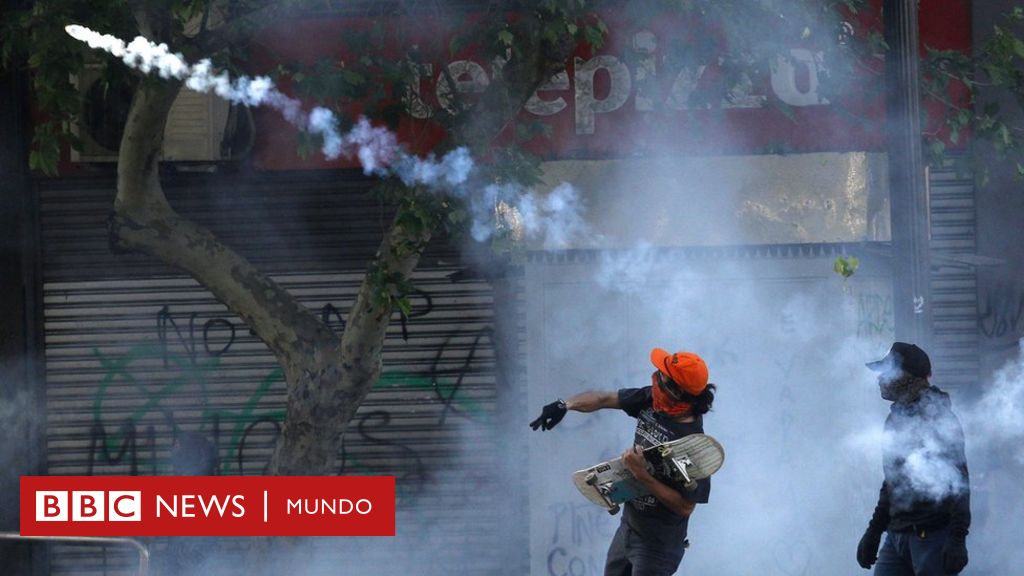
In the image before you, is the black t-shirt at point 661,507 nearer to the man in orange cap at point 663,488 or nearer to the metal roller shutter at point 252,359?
the man in orange cap at point 663,488

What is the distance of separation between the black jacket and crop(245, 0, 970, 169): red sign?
3.27 m

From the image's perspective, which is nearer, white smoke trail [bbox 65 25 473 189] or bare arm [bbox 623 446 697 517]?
bare arm [bbox 623 446 697 517]

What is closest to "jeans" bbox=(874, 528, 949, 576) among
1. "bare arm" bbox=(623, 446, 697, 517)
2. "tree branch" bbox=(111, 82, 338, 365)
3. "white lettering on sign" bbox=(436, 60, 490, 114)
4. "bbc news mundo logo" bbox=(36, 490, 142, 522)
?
"bare arm" bbox=(623, 446, 697, 517)

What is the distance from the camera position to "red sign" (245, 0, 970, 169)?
860cm

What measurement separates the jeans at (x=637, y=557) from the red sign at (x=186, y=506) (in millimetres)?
2282

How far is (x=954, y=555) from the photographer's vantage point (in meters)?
5.53

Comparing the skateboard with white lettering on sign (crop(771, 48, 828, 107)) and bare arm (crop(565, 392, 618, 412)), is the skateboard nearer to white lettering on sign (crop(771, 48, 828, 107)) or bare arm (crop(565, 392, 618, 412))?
bare arm (crop(565, 392, 618, 412))

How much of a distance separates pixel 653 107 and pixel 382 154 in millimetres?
2038

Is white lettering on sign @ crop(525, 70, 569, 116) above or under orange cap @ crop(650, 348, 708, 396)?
above

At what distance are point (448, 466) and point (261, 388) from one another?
1519mm

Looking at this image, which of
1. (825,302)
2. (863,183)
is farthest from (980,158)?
(825,302)

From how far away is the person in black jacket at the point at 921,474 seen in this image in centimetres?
561

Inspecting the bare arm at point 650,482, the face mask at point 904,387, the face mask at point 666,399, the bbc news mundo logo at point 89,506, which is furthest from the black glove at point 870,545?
the bbc news mundo logo at point 89,506

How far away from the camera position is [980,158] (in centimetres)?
802
